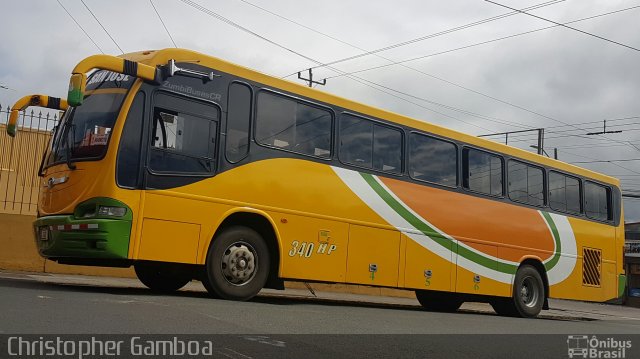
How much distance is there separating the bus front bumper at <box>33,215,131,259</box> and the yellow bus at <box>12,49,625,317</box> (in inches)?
0.7

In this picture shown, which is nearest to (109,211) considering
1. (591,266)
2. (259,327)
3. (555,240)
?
(259,327)

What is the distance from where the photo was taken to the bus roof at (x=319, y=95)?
27.8ft

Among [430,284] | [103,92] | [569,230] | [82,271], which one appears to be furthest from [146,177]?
[569,230]

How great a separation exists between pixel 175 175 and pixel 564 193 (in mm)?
9918

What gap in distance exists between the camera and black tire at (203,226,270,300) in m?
8.45

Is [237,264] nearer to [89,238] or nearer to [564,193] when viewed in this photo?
[89,238]

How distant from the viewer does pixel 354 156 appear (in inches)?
409

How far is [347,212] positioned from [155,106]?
3587 millimetres

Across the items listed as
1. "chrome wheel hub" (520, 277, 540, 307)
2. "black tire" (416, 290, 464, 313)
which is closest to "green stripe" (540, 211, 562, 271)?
"chrome wheel hub" (520, 277, 540, 307)

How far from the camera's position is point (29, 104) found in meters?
9.55

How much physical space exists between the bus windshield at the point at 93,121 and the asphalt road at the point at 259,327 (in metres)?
1.81

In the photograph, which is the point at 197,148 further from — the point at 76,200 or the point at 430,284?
the point at 430,284

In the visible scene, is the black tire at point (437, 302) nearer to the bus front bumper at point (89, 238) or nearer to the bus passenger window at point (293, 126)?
the bus passenger window at point (293, 126)

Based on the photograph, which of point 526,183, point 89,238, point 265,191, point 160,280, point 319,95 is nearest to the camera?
point 89,238
